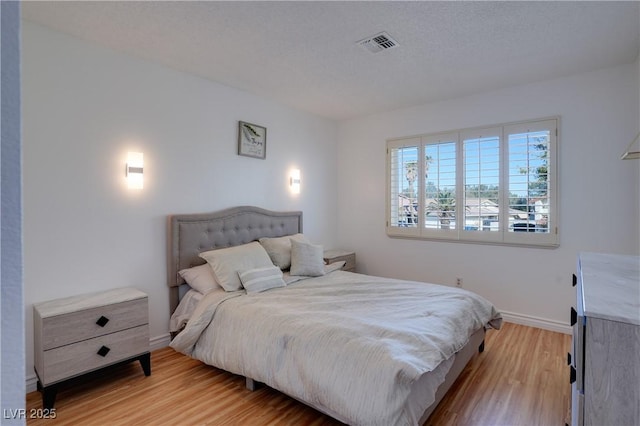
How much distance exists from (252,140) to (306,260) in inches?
60.6

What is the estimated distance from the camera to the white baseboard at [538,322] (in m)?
3.44

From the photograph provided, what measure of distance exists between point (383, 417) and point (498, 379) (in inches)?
55.1

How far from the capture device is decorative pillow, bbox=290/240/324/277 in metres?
3.45

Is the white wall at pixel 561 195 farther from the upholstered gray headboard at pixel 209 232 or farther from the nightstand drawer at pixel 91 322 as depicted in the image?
the nightstand drawer at pixel 91 322

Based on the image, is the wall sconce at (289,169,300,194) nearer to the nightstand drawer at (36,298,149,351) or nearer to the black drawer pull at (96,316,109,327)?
the nightstand drawer at (36,298,149,351)

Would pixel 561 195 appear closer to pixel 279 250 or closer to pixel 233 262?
pixel 279 250

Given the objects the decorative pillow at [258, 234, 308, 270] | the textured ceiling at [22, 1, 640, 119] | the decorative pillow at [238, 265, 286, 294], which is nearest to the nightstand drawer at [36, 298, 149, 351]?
the decorative pillow at [238, 265, 286, 294]

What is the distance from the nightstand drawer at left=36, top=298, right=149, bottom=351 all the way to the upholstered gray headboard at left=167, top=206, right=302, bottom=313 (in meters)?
0.57

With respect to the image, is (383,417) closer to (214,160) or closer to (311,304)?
(311,304)

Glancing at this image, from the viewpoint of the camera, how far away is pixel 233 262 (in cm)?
302

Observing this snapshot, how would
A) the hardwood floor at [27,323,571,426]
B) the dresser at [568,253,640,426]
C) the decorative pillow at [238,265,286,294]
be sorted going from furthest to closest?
the decorative pillow at [238,265,286,294]
the hardwood floor at [27,323,571,426]
the dresser at [568,253,640,426]

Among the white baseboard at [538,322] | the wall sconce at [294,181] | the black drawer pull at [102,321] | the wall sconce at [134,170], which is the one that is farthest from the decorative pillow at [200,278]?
the white baseboard at [538,322]

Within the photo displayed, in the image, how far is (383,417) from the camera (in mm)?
1653

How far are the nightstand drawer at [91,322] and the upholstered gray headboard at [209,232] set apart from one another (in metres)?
0.57
